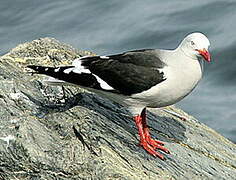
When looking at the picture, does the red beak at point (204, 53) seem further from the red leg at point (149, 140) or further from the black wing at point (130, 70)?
the red leg at point (149, 140)

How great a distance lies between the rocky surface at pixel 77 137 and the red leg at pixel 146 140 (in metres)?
0.06

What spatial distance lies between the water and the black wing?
7.08 meters

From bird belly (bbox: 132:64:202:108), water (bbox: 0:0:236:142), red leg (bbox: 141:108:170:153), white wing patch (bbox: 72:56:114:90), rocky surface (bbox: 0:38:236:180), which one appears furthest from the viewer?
water (bbox: 0:0:236:142)

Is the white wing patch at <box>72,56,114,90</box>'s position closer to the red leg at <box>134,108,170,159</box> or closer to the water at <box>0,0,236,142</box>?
the red leg at <box>134,108,170,159</box>

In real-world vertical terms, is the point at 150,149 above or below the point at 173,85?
below

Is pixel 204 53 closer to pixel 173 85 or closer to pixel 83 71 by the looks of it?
pixel 173 85

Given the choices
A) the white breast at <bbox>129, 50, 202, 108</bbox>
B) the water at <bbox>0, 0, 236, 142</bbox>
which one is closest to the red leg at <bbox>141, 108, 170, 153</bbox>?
the white breast at <bbox>129, 50, 202, 108</bbox>

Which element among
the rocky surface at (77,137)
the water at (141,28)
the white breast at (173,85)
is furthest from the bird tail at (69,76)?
the water at (141,28)

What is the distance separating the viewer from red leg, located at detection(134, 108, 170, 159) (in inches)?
281

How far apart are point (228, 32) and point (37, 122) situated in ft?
35.7

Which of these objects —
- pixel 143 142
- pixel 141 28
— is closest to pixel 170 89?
pixel 143 142

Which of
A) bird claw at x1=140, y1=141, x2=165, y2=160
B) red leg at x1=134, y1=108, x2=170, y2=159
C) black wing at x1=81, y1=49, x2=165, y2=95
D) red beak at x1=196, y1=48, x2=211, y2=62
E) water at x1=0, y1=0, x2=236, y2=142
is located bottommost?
bird claw at x1=140, y1=141, x2=165, y2=160

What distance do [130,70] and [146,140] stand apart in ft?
2.43

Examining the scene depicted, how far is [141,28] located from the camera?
17.4 metres
